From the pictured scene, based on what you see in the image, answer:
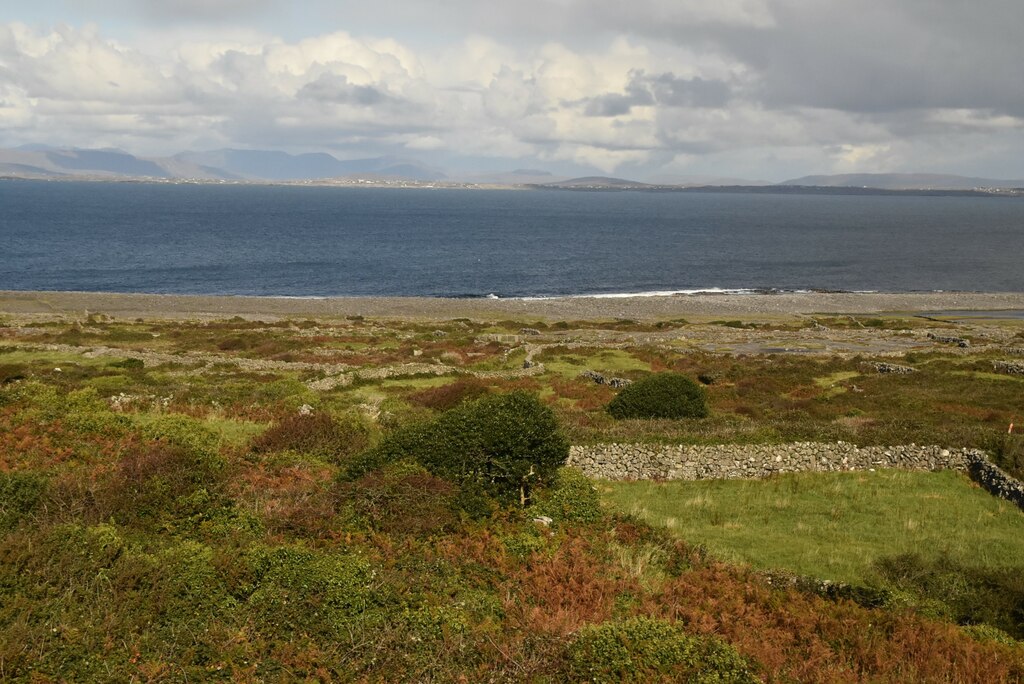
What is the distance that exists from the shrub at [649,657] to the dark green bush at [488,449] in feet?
24.9

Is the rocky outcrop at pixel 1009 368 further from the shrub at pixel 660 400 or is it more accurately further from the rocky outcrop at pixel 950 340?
the shrub at pixel 660 400

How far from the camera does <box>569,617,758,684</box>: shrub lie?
11.4 m

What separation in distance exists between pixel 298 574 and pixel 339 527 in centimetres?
314

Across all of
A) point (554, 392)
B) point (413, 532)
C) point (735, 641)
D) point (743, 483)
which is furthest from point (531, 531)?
point (554, 392)

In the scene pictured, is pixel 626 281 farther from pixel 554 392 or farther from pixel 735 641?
pixel 735 641

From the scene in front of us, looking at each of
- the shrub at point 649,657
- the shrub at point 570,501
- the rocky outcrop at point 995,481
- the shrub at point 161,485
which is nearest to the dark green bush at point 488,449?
the shrub at point 570,501

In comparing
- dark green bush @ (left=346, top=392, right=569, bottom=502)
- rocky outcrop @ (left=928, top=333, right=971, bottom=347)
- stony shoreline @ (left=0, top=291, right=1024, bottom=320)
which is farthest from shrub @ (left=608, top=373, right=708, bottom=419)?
stony shoreline @ (left=0, top=291, right=1024, bottom=320)

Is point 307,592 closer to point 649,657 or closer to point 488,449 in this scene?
point 649,657

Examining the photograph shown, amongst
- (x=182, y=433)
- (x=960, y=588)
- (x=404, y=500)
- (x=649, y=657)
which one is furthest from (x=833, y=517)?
(x=182, y=433)

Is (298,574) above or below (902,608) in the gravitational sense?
above

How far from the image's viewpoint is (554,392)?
4025cm

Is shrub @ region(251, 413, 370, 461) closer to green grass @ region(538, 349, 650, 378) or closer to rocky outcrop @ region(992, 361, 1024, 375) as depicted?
green grass @ region(538, 349, 650, 378)

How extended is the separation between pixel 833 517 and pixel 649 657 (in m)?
11.3

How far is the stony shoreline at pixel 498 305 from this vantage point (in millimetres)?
102963
